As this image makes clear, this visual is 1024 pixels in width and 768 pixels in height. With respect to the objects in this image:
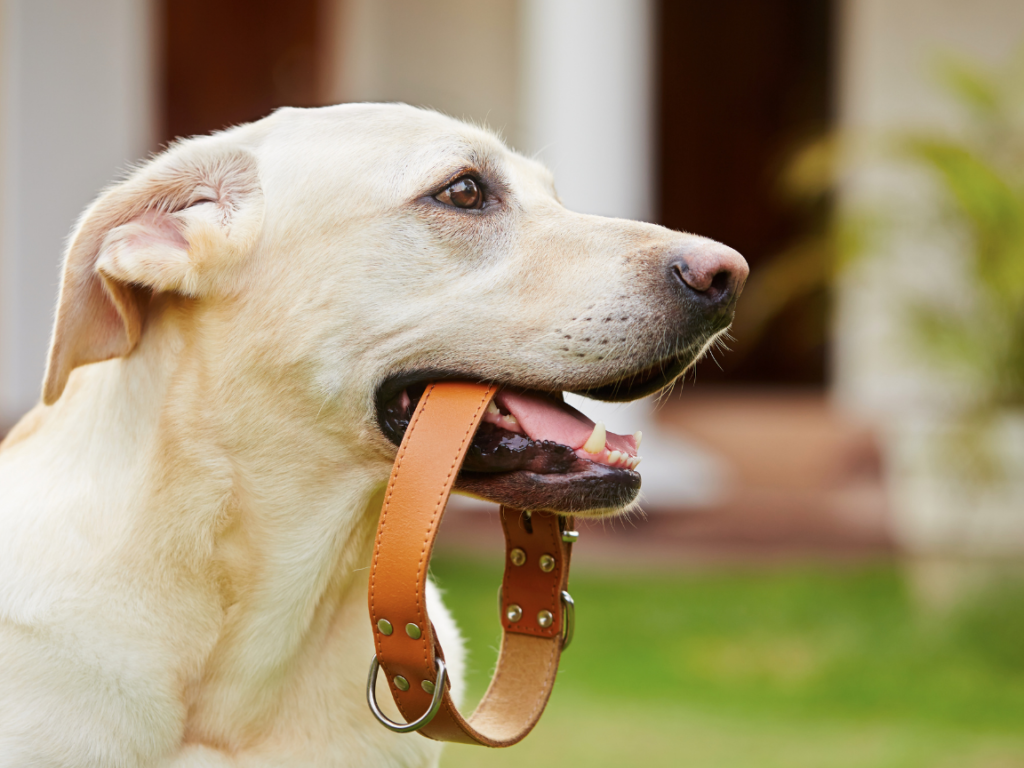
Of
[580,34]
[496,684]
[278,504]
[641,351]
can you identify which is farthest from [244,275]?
[580,34]

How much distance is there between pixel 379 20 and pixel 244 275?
24.2 feet

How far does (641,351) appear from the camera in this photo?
2.03 meters

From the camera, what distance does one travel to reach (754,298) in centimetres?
837

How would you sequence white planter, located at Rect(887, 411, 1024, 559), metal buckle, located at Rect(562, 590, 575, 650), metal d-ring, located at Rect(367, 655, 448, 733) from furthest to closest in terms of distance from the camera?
white planter, located at Rect(887, 411, 1024, 559)
metal buckle, located at Rect(562, 590, 575, 650)
metal d-ring, located at Rect(367, 655, 448, 733)

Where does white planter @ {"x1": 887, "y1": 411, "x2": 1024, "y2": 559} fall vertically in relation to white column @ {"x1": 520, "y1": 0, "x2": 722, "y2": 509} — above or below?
below

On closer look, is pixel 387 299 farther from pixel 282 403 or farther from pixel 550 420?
pixel 550 420

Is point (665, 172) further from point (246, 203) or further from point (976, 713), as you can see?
point (246, 203)

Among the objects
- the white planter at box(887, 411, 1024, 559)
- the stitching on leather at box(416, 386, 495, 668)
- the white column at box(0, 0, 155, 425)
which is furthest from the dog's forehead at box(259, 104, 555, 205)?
the white column at box(0, 0, 155, 425)

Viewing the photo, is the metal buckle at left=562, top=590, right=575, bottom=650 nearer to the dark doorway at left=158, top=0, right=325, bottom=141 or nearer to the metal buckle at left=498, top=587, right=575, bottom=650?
the metal buckle at left=498, top=587, right=575, bottom=650

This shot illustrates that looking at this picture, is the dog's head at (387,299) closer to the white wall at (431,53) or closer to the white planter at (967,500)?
the white planter at (967,500)

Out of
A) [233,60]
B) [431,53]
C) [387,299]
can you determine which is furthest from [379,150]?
[431,53]

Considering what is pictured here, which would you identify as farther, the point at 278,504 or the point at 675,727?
the point at 675,727

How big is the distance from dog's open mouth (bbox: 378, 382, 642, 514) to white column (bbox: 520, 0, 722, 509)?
4.35 metres

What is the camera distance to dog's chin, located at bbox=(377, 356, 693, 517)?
1989 millimetres
